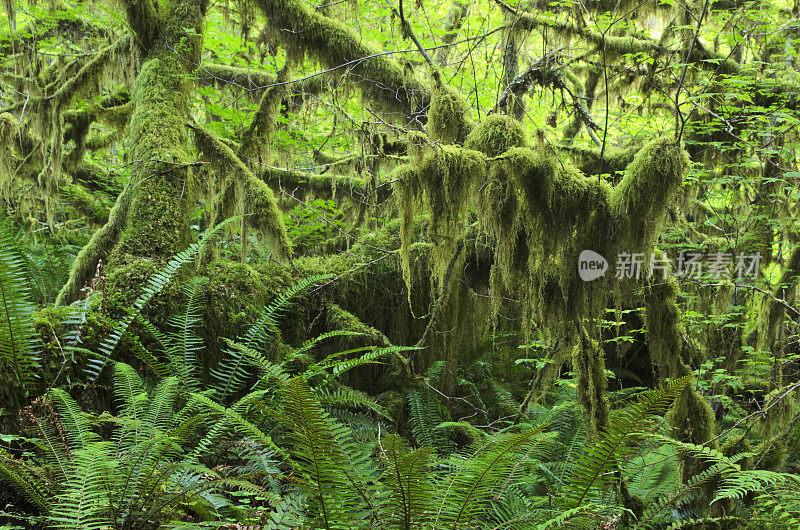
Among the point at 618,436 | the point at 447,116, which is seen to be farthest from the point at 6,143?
the point at 618,436

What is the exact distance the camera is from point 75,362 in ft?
8.95

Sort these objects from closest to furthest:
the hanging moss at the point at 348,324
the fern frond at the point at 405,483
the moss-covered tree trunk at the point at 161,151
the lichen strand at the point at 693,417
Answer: the fern frond at the point at 405,483, the moss-covered tree trunk at the point at 161,151, the lichen strand at the point at 693,417, the hanging moss at the point at 348,324

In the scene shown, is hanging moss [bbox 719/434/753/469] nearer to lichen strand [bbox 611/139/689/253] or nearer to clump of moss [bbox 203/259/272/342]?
lichen strand [bbox 611/139/689/253]

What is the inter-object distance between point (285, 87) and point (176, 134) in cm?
170

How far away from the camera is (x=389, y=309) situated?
14.6 ft

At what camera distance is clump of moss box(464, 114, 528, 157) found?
10.1 ft

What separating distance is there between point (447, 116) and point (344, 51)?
5.12 ft

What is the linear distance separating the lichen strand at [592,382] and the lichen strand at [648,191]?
2.37ft

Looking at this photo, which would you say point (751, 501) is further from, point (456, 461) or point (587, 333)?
point (456, 461)

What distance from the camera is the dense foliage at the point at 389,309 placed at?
1982mm

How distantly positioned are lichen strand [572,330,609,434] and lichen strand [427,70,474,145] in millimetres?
1659

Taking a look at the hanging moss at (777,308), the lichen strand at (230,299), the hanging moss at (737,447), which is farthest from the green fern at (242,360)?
the hanging moss at (777,308)

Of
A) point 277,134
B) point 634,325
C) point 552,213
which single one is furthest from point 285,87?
point 634,325

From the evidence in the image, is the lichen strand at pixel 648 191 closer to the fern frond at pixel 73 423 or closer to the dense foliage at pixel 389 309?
the dense foliage at pixel 389 309
